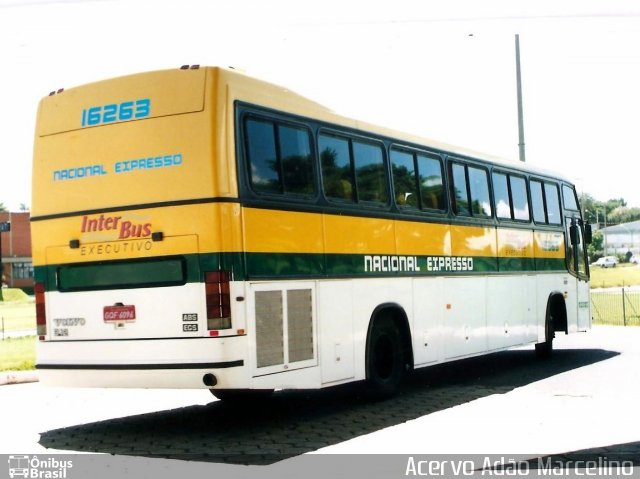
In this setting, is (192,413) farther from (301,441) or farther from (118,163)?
(118,163)

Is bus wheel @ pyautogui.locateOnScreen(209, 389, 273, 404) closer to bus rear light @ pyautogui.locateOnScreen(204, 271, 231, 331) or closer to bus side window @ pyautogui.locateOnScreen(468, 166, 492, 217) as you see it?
bus rear light @ pyautogui.locateOnScreen(204, 271, 231, 331)

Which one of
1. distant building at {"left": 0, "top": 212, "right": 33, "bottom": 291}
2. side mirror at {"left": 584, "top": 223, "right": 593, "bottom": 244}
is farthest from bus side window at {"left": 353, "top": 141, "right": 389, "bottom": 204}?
distant building at {"left": 0, "top": 212, "right": 33, "bottom": 291}

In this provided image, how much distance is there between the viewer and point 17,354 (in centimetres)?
1984

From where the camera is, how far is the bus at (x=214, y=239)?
877 cm

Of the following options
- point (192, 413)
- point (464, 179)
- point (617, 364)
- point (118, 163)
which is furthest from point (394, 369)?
point (617, 364)

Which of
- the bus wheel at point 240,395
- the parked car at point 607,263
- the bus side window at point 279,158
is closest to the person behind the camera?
the bus side window at point 279,158

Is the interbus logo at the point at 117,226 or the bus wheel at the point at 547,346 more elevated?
the interbus logo at the point at 117,226

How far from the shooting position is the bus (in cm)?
877

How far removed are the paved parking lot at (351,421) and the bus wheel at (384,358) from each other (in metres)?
0.25

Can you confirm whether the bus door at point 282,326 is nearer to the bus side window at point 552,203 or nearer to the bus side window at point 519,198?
the bus side window at point 519,198

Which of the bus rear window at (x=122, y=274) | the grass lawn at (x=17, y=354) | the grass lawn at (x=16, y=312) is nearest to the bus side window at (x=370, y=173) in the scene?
the bus rear window at (x=122, y=274)

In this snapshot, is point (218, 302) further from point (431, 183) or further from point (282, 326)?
point (431, 183)

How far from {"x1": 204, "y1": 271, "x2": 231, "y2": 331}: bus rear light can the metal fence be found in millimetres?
21214

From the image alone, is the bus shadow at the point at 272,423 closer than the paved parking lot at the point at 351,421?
No
